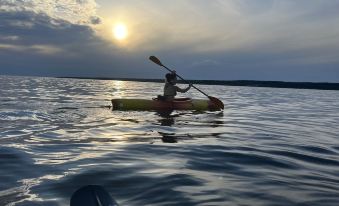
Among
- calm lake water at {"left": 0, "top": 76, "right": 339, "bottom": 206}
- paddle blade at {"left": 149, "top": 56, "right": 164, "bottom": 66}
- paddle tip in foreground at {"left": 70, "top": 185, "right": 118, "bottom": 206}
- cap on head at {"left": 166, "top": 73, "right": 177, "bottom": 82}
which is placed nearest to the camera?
paddle tip in foreground at {"left": 70, "top": 185, "right": 118, "bottom": 206}

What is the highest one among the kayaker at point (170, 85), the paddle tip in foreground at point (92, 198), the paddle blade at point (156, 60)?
the paddle blade at point (156, 60)

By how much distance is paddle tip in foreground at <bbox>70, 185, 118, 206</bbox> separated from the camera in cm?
400

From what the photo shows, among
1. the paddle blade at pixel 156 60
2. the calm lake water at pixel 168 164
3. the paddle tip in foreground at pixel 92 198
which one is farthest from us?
the paddle blade at pixel 156 60

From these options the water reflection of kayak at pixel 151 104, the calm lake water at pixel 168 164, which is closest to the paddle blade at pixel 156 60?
the water reflection of kayak at pixel 151 104

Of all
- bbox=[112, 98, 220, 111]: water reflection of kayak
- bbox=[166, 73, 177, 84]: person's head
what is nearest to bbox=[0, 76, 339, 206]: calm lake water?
bbox=[112, 98, 220, 111]: water reflection of kayak

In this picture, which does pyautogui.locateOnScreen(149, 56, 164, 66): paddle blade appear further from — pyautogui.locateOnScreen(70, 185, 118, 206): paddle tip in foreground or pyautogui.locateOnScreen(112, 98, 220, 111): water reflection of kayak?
pyautogui.locateOnScreen(70, 185, 118, 206): paddle tip in foreground

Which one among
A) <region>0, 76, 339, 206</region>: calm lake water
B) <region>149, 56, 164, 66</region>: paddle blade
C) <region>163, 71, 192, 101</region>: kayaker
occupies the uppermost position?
<region>149, 56, 164, 66</region>: paddle blade

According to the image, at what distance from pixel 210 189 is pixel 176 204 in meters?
0.93

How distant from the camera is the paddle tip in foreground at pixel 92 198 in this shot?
4.00 metres

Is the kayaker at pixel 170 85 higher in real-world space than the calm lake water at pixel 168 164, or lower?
higher

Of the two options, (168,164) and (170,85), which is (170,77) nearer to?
(170,85)

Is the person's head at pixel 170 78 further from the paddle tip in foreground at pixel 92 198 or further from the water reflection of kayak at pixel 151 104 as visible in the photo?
the paddle tip in foreground at pixel 92 198

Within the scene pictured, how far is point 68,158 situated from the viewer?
26.3ft

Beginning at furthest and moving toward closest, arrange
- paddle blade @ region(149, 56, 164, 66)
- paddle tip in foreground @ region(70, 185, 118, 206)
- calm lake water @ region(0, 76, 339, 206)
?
paddle blade @ region(149, 56, 164, 66)
calm lake water @ region(0, 76, 339, 206)
paddle tip in foreground @ region(70, 185, 118, 206)
